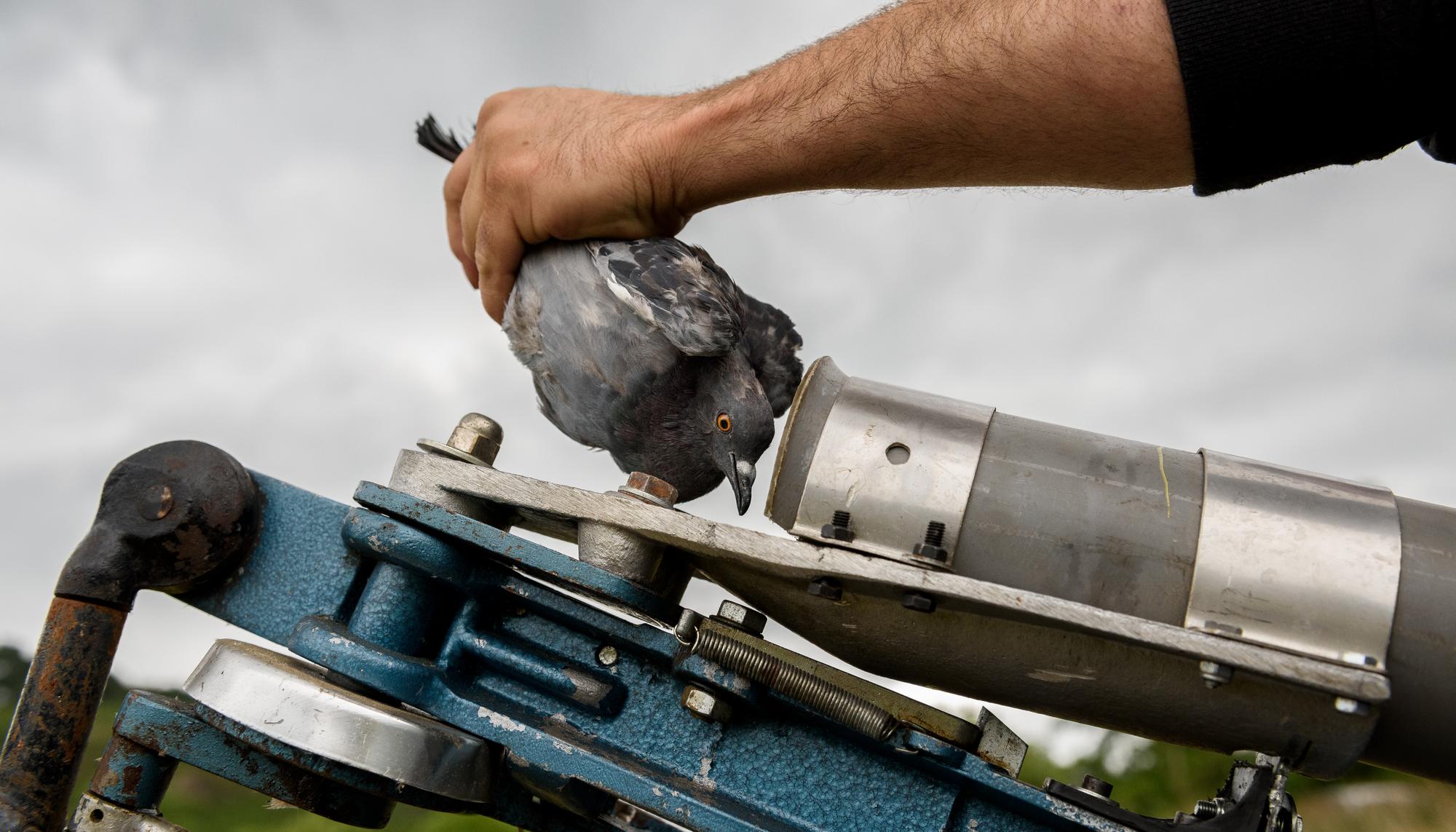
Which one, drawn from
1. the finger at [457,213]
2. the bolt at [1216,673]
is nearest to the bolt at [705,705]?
the bolt at [1216,673]

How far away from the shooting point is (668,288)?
231 cm

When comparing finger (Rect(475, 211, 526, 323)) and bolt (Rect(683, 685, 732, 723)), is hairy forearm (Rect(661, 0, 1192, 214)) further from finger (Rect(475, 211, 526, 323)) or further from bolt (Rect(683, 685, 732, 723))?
bolt (Rect(683, 685, 732, 723))

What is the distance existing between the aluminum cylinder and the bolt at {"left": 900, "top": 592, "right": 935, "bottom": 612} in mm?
71

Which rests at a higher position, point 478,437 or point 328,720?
point 478,437

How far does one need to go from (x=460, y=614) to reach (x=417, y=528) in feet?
0.60

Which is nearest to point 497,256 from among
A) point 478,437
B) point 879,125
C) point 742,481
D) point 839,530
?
point 478,437

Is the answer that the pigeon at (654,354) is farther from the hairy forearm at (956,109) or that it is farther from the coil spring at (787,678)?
the coil spring at (787,678)

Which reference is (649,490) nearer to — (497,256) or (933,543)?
(933,543)

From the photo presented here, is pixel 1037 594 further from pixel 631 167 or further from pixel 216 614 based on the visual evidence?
pixel 216 614

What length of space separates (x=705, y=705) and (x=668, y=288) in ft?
3.26

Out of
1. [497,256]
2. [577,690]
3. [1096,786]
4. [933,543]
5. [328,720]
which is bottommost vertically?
[328,720]

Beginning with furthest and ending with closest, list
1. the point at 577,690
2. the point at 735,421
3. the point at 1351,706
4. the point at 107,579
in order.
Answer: the point at 735,421, the point at 577,690, the point at 107,579, the point at 1351,706

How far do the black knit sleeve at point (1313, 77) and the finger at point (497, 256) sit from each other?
1.46 meters

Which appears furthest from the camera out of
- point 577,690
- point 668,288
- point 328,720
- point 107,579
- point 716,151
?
point 668,288
